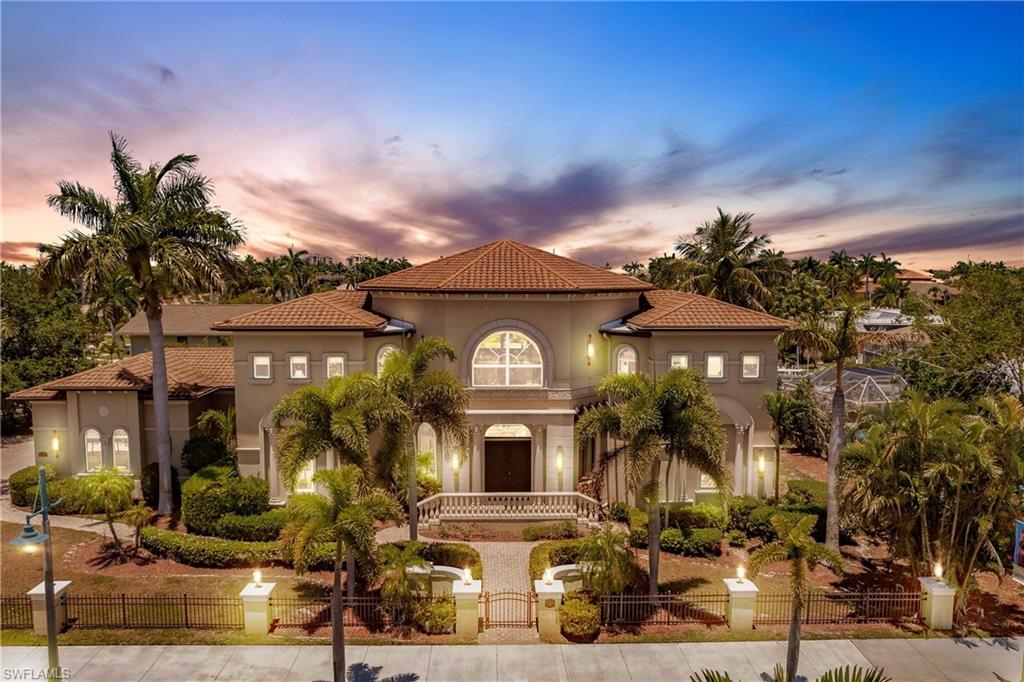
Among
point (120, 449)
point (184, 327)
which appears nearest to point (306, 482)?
point (120, 449)

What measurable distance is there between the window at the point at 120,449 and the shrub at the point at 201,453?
2.27m

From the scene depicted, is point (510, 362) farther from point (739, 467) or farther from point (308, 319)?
point (739, 467)

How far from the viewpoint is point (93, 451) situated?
23.8 m

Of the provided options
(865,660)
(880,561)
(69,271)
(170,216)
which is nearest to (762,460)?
(880,561)

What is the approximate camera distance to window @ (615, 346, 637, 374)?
23.9m

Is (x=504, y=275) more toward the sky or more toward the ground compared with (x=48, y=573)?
more toward the sky

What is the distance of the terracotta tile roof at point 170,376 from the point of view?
23312 millimetres

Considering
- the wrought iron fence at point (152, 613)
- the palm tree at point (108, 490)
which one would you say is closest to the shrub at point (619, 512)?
the wrought iron fence at point (152, 613)

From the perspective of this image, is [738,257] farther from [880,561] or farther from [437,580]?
[437,580]

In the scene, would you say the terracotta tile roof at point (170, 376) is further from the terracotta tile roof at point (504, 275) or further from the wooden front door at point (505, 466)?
the wooden front door at point (505, 466)

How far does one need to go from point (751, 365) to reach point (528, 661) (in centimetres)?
1476

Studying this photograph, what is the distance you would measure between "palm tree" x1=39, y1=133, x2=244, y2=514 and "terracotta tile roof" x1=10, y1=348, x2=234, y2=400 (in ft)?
8.40

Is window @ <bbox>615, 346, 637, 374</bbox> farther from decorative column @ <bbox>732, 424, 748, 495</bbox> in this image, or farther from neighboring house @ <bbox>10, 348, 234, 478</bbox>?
neighboring house @ <bbox>10, 348, 234, 478</bbox>

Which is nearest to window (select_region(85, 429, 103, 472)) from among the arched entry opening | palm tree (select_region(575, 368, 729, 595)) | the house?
the house
